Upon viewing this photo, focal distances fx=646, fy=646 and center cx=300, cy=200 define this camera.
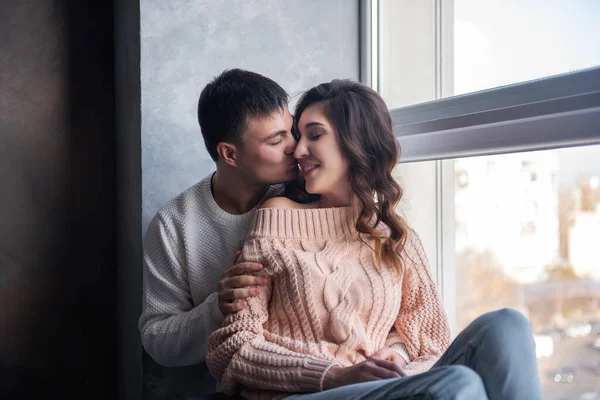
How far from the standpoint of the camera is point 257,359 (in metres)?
1.21

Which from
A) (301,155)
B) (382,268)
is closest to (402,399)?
(382,268)

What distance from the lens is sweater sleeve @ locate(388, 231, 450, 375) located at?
4.46 ft

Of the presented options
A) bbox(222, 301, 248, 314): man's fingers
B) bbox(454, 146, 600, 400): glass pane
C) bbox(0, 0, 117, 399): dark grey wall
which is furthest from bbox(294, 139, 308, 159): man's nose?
bbox(0, 0, 117, 399): dark grey wall

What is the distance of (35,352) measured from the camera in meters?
1.98

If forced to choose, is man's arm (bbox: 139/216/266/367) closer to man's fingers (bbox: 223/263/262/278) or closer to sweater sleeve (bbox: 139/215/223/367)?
sweater sleeve (bbox: 139/215/223/367)

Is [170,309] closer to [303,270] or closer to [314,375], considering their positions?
[303,270]

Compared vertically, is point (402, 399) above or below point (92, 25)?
below

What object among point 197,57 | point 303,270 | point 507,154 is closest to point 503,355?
point 303,270

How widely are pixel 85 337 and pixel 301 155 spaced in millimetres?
1065

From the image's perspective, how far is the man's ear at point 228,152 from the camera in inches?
60.6

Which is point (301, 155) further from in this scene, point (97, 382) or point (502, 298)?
point (97, 382)

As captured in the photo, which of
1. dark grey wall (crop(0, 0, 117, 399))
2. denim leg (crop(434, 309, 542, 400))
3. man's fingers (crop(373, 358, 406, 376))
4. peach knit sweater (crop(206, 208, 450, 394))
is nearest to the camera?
denim leg (crop(434, 309, 542, 400))

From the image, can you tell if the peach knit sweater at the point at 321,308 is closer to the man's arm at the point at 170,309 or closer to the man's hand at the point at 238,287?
the man's hand at the point at 238,287

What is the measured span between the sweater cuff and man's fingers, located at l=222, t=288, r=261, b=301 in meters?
0.20
